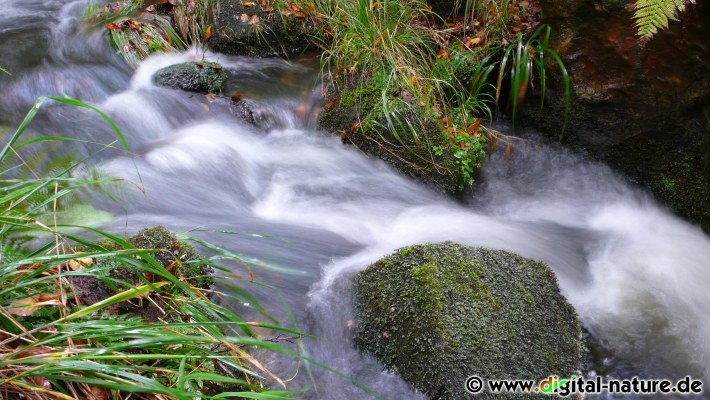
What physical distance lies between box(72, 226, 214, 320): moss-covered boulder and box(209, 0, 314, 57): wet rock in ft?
11.1

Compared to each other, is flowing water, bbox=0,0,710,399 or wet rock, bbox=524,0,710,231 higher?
wet rock, bbox=524,0,710,231

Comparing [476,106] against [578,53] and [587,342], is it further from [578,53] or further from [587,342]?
[587,342]

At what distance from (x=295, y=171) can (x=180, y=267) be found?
6.28ft

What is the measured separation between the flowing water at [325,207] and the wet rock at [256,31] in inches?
6.1

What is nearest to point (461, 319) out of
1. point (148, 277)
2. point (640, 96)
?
point (148, 277)

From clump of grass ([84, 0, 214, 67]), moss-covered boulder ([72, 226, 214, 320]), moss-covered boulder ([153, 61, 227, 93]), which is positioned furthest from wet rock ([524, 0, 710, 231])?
clump of grass ([84, 0, 214, 67])

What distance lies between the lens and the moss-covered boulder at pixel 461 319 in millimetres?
2297

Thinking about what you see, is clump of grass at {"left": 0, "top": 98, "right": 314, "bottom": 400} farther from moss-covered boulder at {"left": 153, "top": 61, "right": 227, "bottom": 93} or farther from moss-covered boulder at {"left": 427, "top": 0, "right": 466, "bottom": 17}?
moss-covered boulder at {"left": 427, "top": 0, "right": 466, "bottom": 17}

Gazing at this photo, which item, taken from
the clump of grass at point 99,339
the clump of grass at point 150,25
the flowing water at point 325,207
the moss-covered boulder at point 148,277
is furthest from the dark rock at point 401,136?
the clump of grass at point 99,339

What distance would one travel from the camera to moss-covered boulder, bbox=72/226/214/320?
7.15ft

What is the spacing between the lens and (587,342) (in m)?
2.80

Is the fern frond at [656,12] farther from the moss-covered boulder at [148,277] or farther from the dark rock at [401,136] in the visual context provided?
the moss-covered boulder at [148,277]

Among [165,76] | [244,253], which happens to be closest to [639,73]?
[244,253]

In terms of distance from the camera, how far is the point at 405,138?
161 inches
